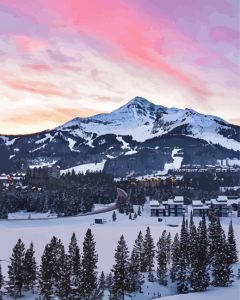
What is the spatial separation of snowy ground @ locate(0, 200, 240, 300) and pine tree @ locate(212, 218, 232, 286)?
50.2 ft

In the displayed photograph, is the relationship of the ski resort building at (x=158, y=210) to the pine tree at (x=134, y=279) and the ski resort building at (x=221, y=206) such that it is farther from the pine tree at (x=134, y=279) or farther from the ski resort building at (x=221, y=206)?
the pine tree at (x=134, y=279)

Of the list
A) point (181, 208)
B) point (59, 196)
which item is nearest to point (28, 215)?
point (59, 196)

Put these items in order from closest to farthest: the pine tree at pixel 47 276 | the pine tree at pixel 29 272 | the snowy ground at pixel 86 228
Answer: the pine tree at pixel 47 276 → the pine tree at pixel 29 272 → the snowy ground at pixel 86 228

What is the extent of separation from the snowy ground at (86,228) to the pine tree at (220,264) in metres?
Result: 15.3

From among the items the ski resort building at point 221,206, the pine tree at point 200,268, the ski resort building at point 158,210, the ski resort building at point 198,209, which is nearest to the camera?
the pine tree at point 200,268

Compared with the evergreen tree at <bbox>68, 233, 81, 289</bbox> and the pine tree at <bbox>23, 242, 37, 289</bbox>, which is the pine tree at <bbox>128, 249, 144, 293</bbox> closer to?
the evergreen tree at <bbox>68, 233, 81, 289</bbox>

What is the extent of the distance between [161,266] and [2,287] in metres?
19.6

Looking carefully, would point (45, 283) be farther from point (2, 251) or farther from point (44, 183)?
point (44, 183)

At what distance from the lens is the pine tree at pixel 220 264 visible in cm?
5206

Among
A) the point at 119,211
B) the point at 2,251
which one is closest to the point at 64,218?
the point at 119,211

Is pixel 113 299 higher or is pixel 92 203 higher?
pixel 92 203

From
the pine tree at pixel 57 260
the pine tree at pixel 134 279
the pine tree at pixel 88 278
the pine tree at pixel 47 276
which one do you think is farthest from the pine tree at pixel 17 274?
the pine tree at pixel 134 279

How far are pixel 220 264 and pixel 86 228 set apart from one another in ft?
174

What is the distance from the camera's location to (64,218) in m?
116
